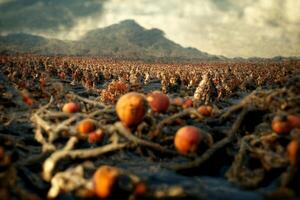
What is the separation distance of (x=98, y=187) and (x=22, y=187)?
1087 millimetres

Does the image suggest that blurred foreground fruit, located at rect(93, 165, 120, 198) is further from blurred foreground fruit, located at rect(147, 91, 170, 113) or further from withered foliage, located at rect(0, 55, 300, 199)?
blurred foreground fruit, located at rect(147, 91, 170, 113)

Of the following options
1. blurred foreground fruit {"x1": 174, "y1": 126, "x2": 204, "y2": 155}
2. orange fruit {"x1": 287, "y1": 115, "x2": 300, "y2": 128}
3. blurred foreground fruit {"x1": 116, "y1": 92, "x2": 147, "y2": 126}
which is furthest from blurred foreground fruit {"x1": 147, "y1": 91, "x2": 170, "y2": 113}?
orange fruit {"x1": 287, "y1": 115, "x2": 300, "y2": 128}

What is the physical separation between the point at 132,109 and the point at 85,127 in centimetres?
90

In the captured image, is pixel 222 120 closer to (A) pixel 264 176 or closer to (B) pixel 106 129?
(A) pixel 264 176

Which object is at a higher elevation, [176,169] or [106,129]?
[106,129]

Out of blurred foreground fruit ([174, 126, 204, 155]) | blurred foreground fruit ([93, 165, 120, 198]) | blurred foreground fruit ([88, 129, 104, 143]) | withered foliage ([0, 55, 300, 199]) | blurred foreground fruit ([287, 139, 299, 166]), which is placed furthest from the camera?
blurred foreground fruit ([88, 129, 104, 143])

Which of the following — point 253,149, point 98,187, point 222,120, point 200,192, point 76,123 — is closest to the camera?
point 98,187

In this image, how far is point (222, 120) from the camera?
6.92m

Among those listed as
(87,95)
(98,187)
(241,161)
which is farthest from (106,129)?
(87,95)

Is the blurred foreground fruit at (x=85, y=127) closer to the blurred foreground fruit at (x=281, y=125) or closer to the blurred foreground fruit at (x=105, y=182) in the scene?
the blurred foreground fruit at (x=105, y=182)

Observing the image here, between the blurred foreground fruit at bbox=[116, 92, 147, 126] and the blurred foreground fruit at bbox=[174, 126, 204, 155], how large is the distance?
0.76 m

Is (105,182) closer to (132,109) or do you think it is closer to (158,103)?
(132,109)

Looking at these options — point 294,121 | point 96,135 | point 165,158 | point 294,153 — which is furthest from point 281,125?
point 96,135

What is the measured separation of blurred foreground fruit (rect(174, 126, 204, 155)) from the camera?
209 inches
